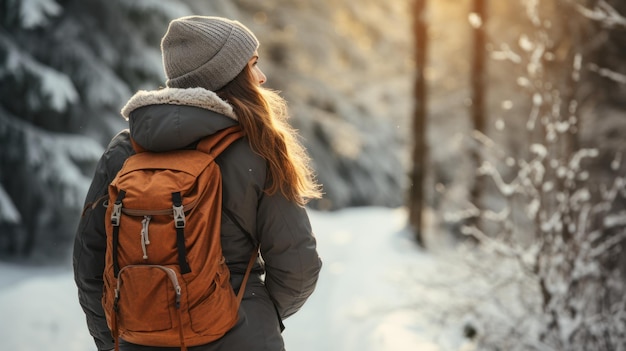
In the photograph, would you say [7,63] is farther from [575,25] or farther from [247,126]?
[247,126]

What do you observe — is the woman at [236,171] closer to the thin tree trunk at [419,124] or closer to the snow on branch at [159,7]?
the snow on branch at [159,7]

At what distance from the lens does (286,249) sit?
2.25m

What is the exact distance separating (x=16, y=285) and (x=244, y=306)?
574cm

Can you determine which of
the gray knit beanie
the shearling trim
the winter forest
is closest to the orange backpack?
the shearling trim

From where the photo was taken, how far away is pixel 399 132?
23969 millimetres

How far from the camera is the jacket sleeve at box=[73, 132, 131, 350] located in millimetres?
2279

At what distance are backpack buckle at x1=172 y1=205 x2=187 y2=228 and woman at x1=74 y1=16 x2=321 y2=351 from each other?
7.5 inches

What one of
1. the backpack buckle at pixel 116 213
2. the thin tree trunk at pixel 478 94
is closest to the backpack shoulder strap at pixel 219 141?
the backpack buckle at pixel 116 213

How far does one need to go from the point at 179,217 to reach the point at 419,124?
12051 millimetres

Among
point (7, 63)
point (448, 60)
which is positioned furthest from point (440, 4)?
point (7, 63)

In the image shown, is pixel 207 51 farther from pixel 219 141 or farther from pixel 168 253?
pixel 168 253

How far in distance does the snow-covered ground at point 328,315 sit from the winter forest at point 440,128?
0.33 metres

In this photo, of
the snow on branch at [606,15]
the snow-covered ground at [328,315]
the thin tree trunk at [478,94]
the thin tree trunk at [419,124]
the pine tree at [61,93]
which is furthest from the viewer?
the thin tree trunk at [419,124]

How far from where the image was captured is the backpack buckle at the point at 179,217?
2.00 metres
